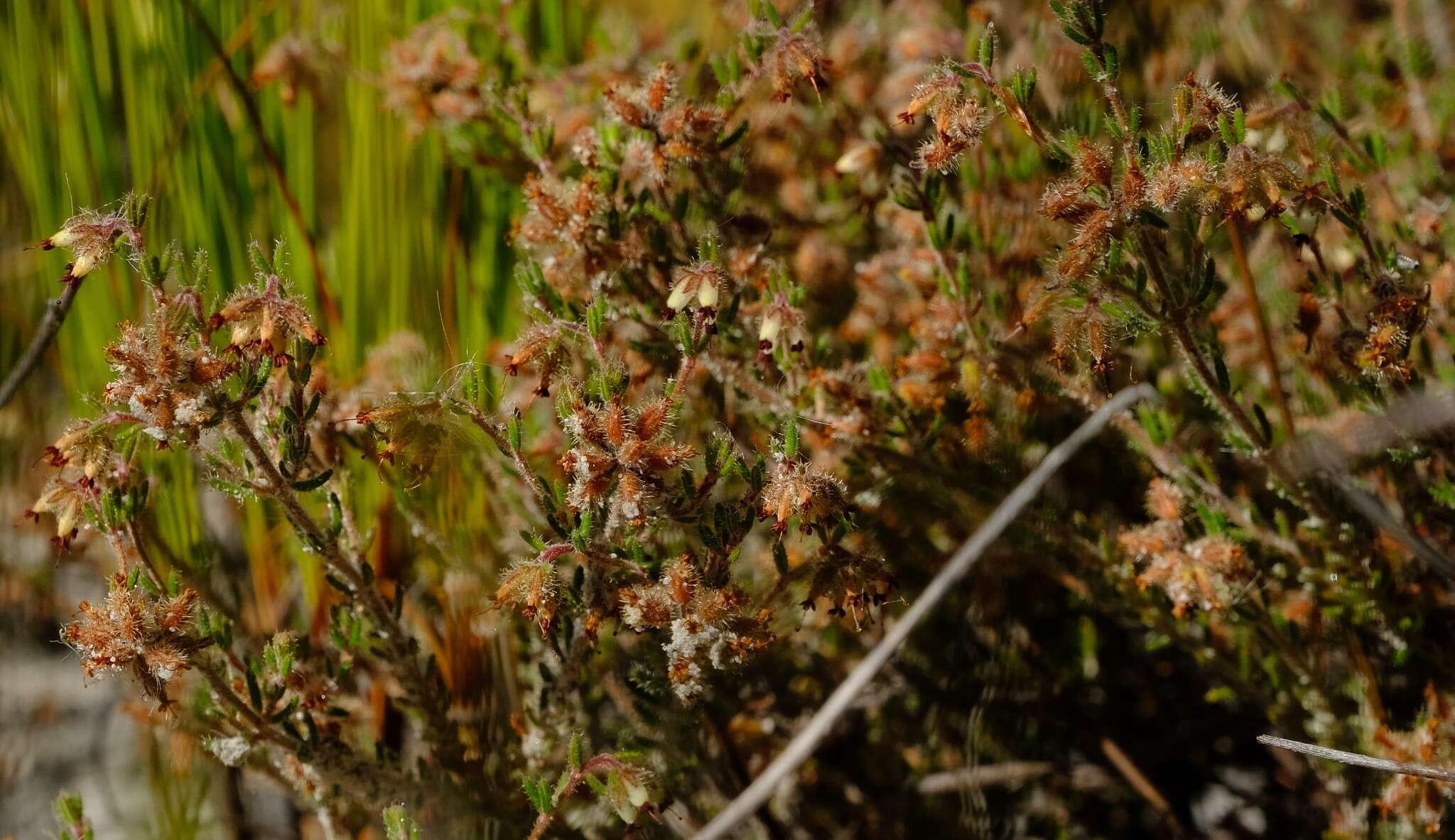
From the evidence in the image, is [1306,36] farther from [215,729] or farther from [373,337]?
Answer: [215,729]

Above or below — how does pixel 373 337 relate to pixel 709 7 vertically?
below

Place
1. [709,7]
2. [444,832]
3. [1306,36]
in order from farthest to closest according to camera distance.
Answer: [1306,36]
[709,7]
[444,832]

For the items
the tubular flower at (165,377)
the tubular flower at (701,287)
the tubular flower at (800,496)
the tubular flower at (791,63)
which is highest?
the tubular flower at (791,63)

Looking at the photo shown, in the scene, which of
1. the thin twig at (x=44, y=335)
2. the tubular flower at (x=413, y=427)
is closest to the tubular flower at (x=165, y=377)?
the tubular flower at (x=413, y=427)

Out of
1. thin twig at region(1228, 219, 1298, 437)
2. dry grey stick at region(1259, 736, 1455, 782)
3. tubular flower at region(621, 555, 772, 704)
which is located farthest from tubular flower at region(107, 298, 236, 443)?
thin twig at region(1228, 219, 1298, 437)

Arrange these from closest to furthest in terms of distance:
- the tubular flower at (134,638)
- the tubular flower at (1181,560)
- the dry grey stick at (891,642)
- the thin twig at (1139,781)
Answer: the dry grey stick at (891,642) → the tubular flower at (134,638) → the tubular flower at (1181,560) → the thin twig at (1139,781)

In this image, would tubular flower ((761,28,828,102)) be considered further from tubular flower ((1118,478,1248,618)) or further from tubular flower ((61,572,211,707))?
tubular flower ((61,572,211,707))

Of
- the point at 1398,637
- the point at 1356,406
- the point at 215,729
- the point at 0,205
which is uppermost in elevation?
the point at 0,205

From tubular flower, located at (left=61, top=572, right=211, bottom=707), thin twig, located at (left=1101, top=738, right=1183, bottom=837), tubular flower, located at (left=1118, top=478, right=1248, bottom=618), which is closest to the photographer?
tubular flower, located at (left=61, top=572, right=211, bottom=707)

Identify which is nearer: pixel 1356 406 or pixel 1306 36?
pixel 1356 406

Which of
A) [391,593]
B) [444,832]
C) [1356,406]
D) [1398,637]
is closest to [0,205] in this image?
[391,593]

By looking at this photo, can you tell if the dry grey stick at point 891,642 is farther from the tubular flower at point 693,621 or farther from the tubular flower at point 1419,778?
the tubular flower at point 1419,778
